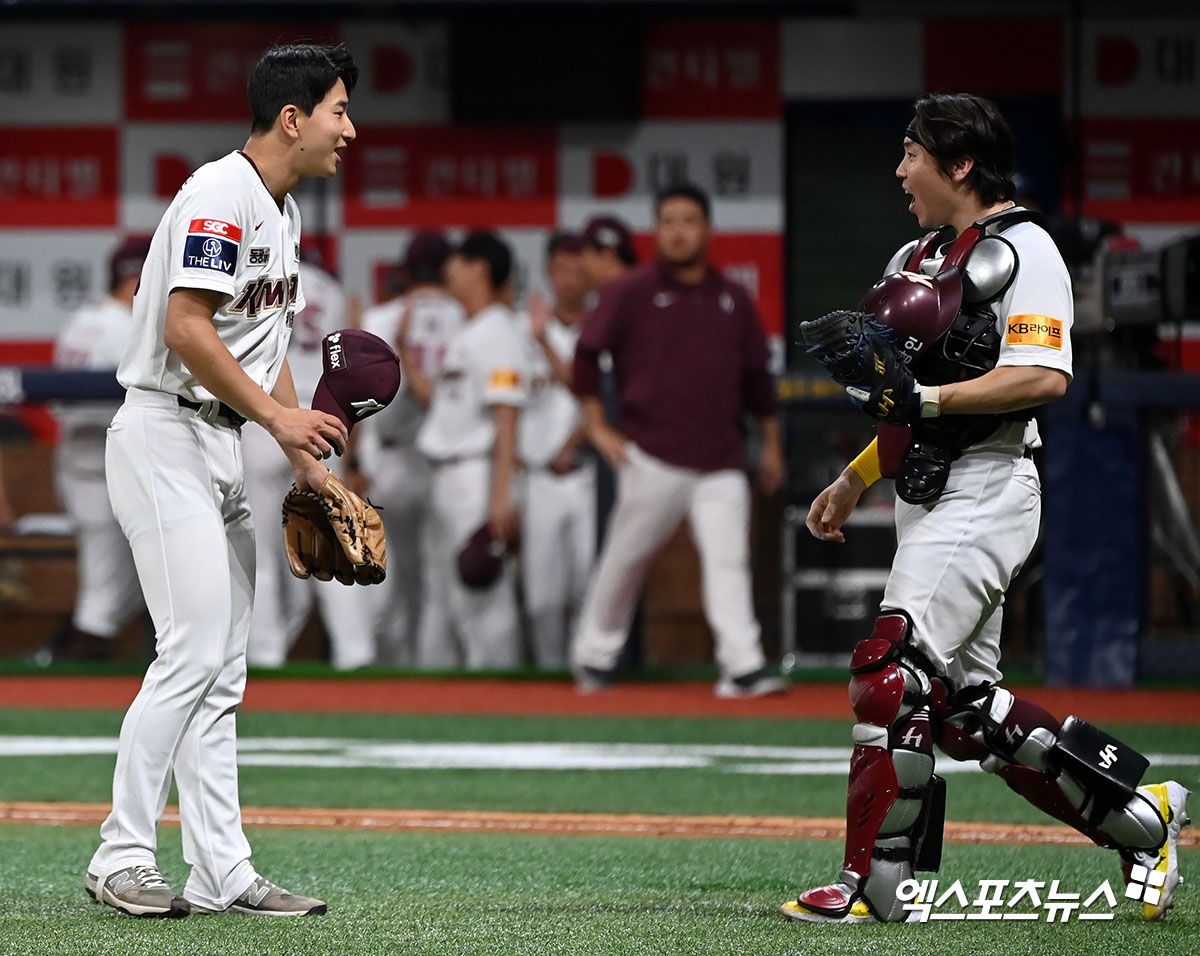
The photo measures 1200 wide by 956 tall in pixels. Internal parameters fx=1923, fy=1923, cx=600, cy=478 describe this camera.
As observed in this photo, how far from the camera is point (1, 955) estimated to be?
343 centimetres

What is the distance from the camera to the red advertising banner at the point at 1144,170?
41.0 ft

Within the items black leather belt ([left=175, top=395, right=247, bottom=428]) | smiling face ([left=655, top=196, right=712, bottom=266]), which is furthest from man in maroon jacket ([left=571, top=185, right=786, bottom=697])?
black leather belt ([left=175, top=395, right=247, bottom=428])

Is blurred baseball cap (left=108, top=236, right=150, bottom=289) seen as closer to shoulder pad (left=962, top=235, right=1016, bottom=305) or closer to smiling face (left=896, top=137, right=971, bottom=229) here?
smiling face (left=896, top=137, right=971, bottom=229)

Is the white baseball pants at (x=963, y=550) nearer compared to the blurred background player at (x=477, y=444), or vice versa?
the white baseball pants at (x=963, y=550)

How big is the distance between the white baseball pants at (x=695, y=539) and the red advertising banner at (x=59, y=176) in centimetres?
598

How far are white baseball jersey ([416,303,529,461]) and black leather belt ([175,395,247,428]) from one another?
5075 millimetres

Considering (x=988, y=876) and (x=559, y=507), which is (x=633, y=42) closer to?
(x=559, y=507)

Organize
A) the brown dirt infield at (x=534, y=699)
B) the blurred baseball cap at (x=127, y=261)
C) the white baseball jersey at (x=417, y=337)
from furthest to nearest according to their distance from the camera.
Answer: the blurred baseball cap at (x=127, y=261) → the white baseball jersey at (x=417, y=337) → the brown dirt infield at (x=534, y=699)

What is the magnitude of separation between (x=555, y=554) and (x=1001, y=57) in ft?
17.4

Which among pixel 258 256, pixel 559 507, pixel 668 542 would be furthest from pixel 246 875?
pixel 559 507

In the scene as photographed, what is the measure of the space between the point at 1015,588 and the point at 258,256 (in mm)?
5718

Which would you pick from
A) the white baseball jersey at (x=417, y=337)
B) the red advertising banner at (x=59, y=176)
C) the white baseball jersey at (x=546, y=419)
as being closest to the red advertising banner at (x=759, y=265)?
the white baseball jersey at (x=546, y=419)

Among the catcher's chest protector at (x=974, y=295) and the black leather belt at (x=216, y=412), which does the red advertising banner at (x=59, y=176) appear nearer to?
the black leather belt at (x=216, y=412)

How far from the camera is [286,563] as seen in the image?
30.2 ft
